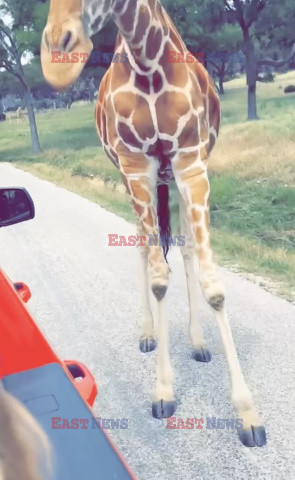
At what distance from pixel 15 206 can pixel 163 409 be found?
5.17 ft

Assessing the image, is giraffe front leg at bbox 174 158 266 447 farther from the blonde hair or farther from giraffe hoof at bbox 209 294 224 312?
the blonde hair

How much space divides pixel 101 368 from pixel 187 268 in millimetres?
1029

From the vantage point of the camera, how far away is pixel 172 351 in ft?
13.9

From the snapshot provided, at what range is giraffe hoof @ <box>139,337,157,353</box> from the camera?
14.2 ft

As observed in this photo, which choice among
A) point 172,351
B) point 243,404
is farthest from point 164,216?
point 243,404

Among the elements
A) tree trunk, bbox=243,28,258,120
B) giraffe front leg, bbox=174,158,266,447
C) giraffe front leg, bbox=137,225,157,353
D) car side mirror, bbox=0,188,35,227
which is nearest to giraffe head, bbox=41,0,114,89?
car side mirror, bbox=0,188,35,227

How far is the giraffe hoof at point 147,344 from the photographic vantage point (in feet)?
14.2

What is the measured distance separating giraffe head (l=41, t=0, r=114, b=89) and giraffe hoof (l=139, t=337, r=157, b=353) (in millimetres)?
2452

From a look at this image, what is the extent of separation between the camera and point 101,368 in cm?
405

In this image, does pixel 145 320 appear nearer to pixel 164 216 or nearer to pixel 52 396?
pixel 164 216

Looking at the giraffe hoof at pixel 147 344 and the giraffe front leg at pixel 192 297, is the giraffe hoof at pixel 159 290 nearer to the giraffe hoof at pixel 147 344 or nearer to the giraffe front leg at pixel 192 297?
the giraffe front leg at pixel 192 297

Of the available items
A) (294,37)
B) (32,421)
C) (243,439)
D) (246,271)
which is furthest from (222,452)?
(294,37)

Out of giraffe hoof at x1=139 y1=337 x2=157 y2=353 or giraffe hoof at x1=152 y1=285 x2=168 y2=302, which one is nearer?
giraffe hoof at x1=152 y1=285 x2=168 y2=302

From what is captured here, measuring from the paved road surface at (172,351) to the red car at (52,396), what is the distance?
4.61 feet
